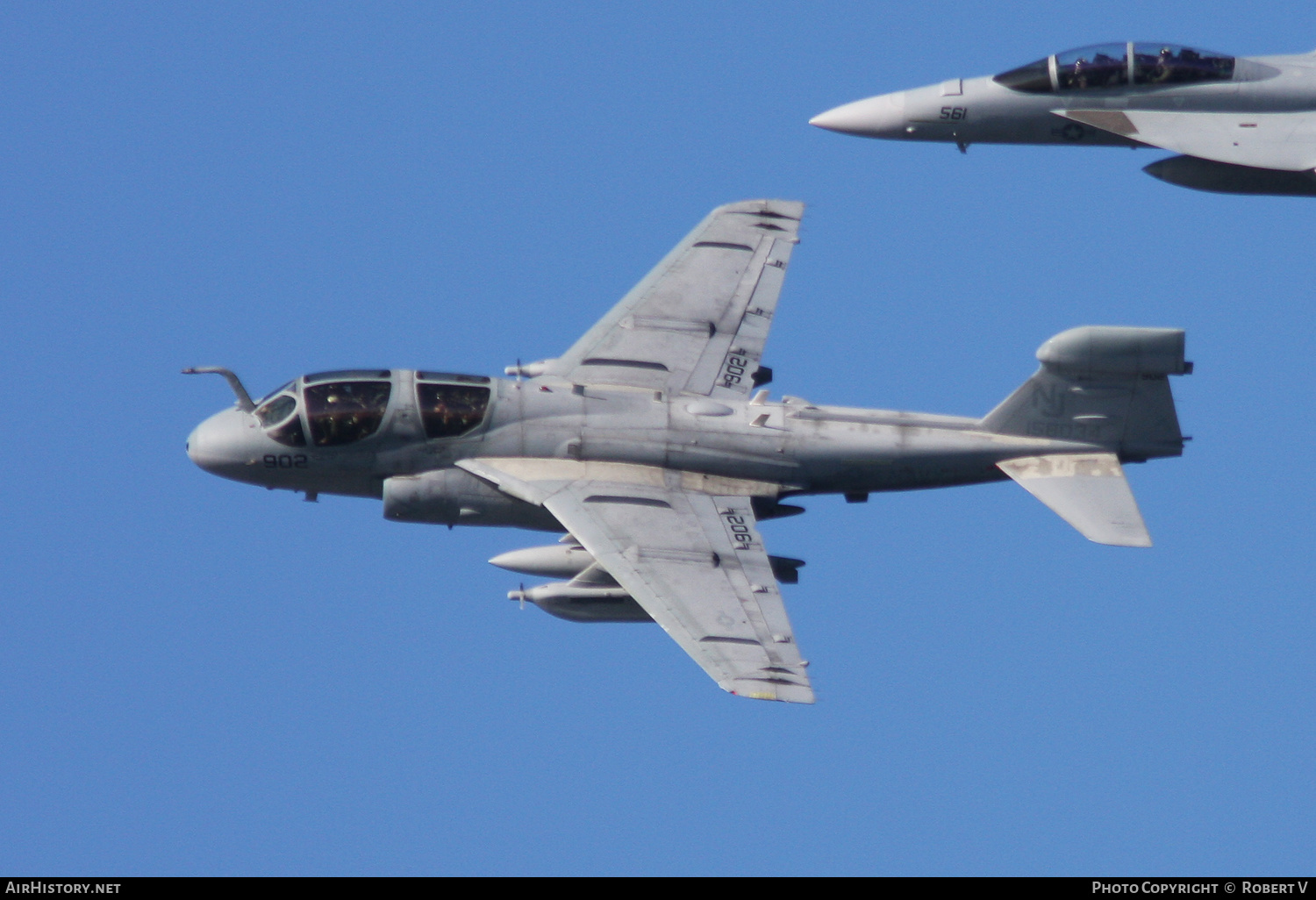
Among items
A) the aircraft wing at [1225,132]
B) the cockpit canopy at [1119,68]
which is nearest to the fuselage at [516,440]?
the aircraft wing at [1225,132]

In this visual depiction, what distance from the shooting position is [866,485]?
1580 inches

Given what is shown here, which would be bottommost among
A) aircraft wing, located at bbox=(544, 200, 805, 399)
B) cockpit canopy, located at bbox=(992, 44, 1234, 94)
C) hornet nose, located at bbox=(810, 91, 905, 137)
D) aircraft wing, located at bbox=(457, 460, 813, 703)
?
aircraft wing, located at bbox=(457, 460, 813, 703)

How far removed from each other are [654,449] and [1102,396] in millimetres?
8029

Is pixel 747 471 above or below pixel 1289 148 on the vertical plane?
below

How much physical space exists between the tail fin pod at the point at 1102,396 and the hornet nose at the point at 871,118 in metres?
8.26

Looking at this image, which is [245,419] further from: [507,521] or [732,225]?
[732,225]

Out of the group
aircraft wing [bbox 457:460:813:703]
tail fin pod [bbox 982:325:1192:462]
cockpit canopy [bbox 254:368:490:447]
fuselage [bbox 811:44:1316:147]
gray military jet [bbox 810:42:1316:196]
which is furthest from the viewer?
fuselage [bbox 811:44:1316:147]

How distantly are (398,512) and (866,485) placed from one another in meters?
8.39

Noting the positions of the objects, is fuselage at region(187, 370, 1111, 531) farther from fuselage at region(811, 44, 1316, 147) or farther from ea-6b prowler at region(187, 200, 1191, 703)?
fuselage at region(811, 44, 1316, 147)

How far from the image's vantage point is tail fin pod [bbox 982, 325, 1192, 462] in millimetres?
39156

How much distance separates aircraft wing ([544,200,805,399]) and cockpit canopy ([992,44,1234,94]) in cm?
550

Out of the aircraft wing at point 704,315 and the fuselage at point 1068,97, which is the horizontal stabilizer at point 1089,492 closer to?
the aircraft wing at point 704,315

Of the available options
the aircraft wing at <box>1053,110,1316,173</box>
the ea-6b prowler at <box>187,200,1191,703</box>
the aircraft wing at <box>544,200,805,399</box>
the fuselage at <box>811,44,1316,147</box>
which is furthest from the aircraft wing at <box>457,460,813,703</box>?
the aircraft wing at <box>1053,110,1316,173</box>
